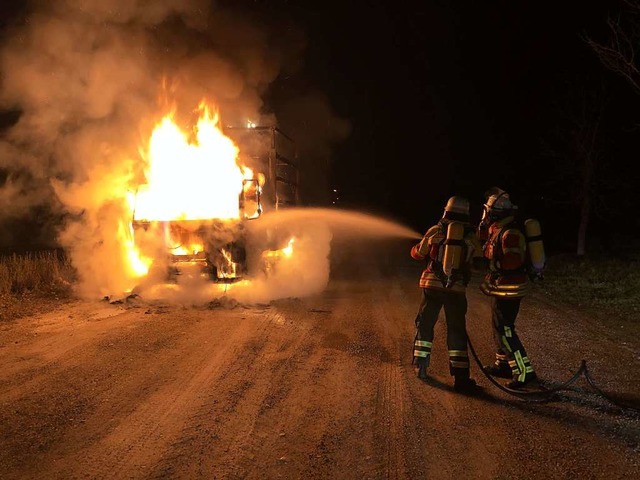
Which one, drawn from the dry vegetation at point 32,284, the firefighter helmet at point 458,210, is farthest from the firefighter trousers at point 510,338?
the dry vegetation at point 32,284

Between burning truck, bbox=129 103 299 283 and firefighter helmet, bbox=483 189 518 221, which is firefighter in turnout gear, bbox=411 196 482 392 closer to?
firefighter helmet, bbox=483 189 518 221

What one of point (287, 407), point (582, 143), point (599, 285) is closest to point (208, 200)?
point (287, 407)

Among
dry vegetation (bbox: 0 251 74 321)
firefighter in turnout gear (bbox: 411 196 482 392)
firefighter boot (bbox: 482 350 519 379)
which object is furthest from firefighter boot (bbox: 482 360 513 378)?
dry vegetation (bbox: 0 251 74 321)

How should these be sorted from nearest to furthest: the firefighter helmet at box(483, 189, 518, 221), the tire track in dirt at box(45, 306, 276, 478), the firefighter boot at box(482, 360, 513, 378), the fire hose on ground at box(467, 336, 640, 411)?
the tire track in dirt at box(45, 306, 276, 478)
the fire hose on ground at box(467, 336, 640, 411)
the firefighter helmet at box(483, 189, 518, 221)
the firefighter boot at box(482, 360, 513, 378)

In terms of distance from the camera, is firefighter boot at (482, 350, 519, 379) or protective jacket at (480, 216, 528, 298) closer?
protective jacket at (480, 216, 528, 298)

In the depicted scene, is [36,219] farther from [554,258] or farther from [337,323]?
[554,258]

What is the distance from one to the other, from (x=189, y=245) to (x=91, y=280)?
7.24ft

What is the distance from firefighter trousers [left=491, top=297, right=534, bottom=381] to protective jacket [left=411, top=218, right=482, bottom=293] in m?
0.40

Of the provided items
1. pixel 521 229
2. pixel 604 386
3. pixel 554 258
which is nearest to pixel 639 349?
pixel 604 386

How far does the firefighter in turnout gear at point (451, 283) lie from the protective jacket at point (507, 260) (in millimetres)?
180

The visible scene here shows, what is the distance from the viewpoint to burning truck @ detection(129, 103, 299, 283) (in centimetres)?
962

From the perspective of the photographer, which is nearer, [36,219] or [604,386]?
[604,386]

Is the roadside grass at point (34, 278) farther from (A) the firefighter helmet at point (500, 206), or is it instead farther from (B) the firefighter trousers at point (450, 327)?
(A) the firefighter helmet at point (500, 206)

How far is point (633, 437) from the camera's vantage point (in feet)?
12.5
